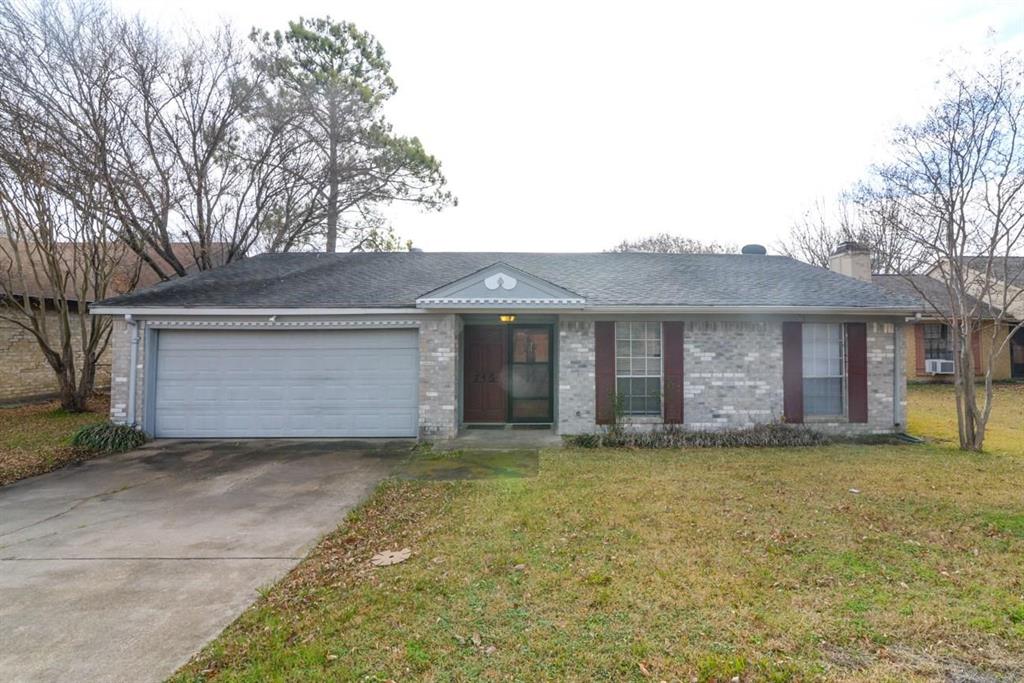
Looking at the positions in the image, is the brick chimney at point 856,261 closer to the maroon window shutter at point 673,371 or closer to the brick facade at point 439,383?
the maroon window shutter at point 673,371

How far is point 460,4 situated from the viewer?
337 inches

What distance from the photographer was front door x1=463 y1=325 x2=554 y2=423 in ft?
34.4

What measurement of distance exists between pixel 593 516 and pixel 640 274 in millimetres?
7185

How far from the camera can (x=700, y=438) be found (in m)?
8.99

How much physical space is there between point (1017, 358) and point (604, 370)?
1946 centimetres

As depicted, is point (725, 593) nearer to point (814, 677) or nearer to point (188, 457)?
point (814, 677)

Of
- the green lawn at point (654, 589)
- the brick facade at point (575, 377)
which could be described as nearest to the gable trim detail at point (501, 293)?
the brick facade at point (575, 377)

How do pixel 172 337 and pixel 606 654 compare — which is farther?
pixel 172 337

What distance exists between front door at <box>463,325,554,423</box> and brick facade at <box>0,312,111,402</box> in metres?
12.7

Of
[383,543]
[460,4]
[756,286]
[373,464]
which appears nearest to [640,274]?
[756,286]

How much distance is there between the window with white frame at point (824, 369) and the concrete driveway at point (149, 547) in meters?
7.77

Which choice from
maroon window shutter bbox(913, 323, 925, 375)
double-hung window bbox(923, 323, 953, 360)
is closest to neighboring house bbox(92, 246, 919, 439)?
maroon window shutter bbox(913, 323, 925, 375)

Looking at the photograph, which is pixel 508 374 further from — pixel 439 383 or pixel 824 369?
pixel 824 369

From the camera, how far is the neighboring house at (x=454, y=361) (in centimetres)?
929
